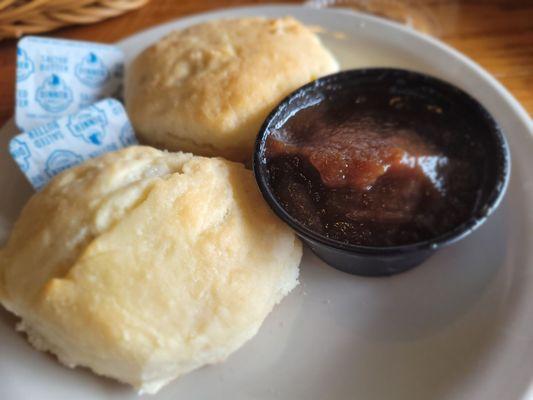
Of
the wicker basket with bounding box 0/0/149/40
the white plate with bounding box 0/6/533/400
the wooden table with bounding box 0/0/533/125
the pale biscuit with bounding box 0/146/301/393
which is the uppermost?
the wicker basket with bounding box 0/0/149/40

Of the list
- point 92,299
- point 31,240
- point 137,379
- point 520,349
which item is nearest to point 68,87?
point 31,240

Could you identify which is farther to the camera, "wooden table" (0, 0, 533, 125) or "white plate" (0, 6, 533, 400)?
"wooden table" (0, 0, 533, 125)

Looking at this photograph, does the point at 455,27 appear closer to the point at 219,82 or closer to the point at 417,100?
the point at 417,100

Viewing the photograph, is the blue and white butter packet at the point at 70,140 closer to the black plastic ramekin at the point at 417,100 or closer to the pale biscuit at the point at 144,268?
the pale biscuit at the point at 144,268

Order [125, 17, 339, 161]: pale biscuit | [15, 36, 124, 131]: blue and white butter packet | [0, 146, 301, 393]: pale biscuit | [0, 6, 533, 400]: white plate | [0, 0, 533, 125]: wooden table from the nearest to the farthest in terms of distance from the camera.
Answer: [0, 146, 301, 393]: pale biscuit → [0, 6, 533, 400]: white plate → [125, 17, 339, 161]: pale biscuit → [15, 36, 124, 131]: blue and white butter packet → [0, 0, 533, 125]: wooden table

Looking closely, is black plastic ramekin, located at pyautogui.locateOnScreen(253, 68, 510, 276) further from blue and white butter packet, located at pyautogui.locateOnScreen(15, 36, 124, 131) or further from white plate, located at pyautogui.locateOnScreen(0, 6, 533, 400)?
blue and white butter packet, located at pyautogui.locateOnScreen(15, 36, 124, 131)

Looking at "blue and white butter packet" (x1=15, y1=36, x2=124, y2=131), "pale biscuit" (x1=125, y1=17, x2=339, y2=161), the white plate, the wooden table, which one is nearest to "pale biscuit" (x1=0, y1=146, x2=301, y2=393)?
the white plate

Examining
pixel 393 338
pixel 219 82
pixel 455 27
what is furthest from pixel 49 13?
pixel 393 338
